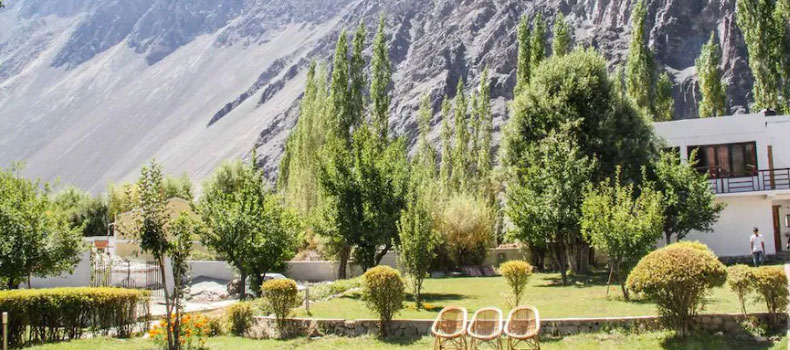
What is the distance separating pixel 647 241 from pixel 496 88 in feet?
299

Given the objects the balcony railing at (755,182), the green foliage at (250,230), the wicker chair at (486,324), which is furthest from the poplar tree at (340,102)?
the wicker chair at (486,324)

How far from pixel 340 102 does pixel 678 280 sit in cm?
2721

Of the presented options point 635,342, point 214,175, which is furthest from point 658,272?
point 214,175

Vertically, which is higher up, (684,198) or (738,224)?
(684,198)

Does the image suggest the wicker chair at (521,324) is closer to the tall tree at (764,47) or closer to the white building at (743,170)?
the white building at (743,170)

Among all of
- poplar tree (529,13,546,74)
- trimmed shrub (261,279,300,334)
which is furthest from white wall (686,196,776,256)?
trimmed shrub (261,279,300,334)

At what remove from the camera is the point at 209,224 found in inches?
864

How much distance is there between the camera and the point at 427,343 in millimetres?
13172

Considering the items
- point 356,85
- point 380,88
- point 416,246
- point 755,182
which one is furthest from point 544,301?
point 380,88

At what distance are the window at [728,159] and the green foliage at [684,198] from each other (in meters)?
3.52

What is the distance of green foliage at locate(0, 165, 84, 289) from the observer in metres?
19.5

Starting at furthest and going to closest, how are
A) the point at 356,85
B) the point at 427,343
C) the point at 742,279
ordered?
the point at 356,85 < the point at 427,343 < the point at 742,279

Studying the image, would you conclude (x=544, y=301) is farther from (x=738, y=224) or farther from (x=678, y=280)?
(x=738, y=224)

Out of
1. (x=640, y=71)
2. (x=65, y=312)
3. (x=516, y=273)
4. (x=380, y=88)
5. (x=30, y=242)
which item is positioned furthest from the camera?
(x=640, y=71)
